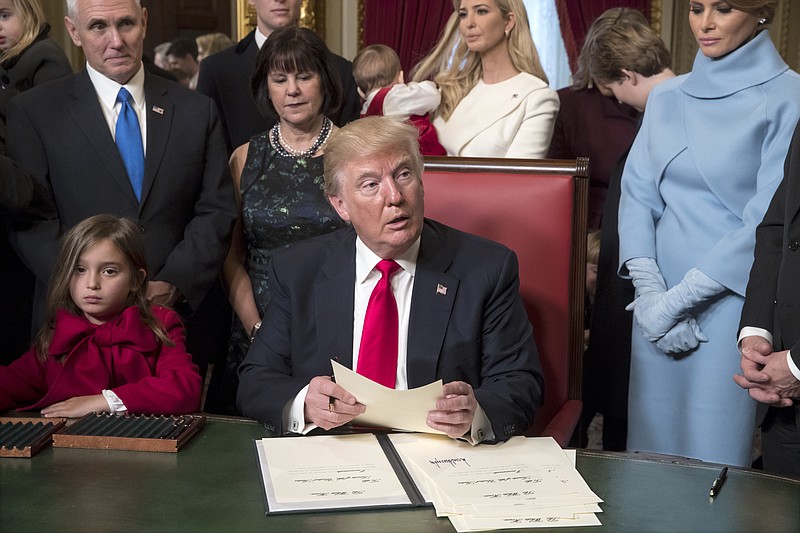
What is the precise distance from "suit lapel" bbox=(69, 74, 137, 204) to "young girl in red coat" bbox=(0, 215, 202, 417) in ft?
0.86

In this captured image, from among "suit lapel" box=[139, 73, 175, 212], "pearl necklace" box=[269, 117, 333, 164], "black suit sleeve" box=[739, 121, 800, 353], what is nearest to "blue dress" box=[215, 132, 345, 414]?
"pearl necklace" box=[269, 117, 333, 164]

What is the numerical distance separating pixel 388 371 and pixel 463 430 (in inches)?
13.8

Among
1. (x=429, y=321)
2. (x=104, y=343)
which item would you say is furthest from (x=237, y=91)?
(x=429, y=321)

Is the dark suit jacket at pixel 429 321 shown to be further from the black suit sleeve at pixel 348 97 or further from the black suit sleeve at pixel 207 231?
the black suit sleeve at pixel 348 97

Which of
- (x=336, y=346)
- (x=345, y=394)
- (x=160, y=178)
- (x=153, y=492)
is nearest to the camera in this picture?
(x=153, y=492)

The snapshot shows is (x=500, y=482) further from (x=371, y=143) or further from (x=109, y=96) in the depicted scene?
(x=109, y=96)

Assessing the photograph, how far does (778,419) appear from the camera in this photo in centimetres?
229

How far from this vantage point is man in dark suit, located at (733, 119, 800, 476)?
7.14ft

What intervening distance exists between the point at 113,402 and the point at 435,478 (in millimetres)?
792

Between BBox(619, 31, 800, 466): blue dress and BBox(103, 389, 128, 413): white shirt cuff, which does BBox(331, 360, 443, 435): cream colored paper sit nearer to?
BBox(103, 389, 128, 413): white shirt cuff

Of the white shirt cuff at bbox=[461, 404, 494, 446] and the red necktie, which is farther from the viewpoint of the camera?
the red necktie

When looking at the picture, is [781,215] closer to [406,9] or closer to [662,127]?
[662,127]

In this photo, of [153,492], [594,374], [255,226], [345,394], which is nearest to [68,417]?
[153,492]

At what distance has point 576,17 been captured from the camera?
7824 millimetres
